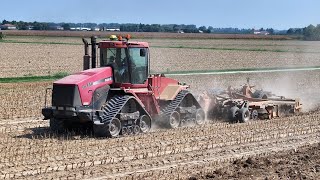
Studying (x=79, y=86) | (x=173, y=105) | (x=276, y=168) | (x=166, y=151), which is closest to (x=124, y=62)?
(x=79, y=86)

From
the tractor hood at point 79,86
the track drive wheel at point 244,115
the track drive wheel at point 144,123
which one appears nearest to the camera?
the tractor hood at point 79,86

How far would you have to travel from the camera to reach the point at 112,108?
1459 cm

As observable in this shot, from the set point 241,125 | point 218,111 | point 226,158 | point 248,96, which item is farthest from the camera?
point 248,96

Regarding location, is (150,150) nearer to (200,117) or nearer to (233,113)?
(200,117)

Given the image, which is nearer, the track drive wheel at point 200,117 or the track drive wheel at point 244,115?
the track drive wheel at point 200,117

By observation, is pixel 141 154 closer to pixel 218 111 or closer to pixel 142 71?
pixel 142 71

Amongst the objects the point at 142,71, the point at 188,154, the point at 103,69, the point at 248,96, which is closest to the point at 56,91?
the point at 103,69

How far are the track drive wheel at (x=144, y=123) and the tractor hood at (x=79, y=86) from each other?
1.47 meters

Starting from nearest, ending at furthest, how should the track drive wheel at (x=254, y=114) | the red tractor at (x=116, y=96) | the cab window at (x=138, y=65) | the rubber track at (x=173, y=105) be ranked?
the red tractor at (x=116, y=96), the cab window at (x=138, y=65), the rubber track at (x=173, y=105), the track drive wheel at (x=254, y=114)

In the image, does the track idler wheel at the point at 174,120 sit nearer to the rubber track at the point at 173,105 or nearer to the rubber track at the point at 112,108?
the rubber track at the point at 173,105

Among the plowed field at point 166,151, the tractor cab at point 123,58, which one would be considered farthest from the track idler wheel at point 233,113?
the tractor cab at point 123,58

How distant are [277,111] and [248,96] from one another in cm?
114

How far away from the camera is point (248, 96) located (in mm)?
19453

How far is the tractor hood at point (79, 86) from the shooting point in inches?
557
